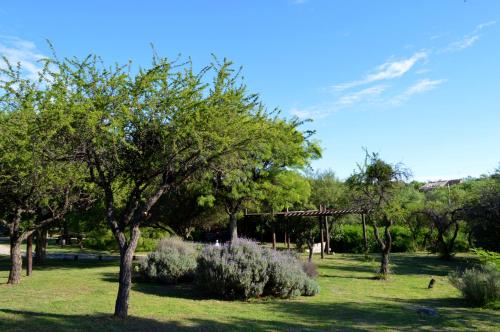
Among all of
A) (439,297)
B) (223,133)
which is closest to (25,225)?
(223,133)

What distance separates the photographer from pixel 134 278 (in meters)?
17.1

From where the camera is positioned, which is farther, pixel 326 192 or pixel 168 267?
pixel 326 192

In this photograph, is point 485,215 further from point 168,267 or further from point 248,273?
point 168,267

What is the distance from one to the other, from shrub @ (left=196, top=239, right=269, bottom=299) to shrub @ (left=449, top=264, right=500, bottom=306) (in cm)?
599

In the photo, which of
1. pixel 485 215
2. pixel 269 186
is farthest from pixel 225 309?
pixel 485 215

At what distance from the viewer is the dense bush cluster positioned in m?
12.9

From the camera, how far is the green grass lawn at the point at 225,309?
891cm

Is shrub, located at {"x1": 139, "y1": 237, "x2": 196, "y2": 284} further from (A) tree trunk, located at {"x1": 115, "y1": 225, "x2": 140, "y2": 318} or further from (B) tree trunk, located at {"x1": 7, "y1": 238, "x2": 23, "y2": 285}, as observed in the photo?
(A) tree trunk, located at {"x1": 115, "y1": 225, "x2": 140, "y2": 318}

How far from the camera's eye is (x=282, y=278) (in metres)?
13.4

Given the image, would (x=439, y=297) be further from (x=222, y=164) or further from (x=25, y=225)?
(x=25, y=225)

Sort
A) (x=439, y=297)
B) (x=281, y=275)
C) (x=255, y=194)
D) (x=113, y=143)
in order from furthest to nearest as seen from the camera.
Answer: (x=255, y=194)
(x=439, y=297)
(x=281, y=275)
(x=113, y=143)

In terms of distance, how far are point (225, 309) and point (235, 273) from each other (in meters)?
1.67

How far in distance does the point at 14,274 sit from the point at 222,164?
9827 mm

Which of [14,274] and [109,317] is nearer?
[109,317]
